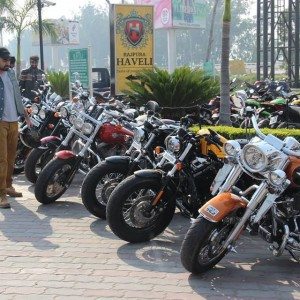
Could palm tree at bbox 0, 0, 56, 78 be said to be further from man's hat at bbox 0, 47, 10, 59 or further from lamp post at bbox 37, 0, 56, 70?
man's hat at bbox 0, 47, 10, 59

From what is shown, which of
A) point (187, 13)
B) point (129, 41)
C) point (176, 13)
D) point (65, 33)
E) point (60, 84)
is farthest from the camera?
point (65, 33)

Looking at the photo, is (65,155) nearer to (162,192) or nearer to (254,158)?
(162,192)

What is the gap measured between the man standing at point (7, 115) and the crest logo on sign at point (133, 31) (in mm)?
5666

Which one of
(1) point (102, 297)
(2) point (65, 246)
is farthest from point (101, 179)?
(1) point (102, 297)

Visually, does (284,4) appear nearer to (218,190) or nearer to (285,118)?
(285,118)

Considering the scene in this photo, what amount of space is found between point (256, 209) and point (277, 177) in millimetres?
354

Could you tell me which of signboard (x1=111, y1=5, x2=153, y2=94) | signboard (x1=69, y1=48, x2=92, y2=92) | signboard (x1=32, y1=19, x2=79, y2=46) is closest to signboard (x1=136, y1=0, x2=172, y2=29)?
signboard (x1=32, y1=19, x2=79, y2=46)

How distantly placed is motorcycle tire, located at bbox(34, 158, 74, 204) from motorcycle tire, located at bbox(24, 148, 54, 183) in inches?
34.1

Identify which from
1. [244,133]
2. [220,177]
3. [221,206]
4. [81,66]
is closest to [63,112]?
[244,133]

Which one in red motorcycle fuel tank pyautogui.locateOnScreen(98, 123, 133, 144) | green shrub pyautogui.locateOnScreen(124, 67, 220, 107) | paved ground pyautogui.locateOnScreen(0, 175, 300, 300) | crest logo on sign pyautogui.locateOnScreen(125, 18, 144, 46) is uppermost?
crest logo on sign pyautogui.locateOnScreen(125, 18, 144, 46)

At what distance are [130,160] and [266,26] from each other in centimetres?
2460

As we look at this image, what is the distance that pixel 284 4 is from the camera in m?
30.2

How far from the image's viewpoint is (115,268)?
14.5ft

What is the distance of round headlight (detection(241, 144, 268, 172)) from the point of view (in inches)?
153
